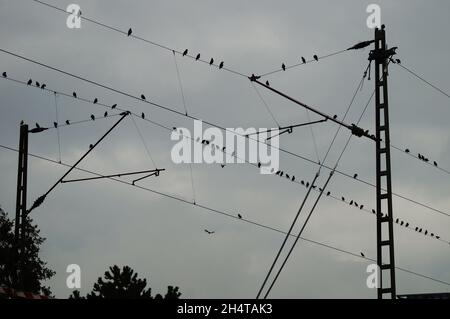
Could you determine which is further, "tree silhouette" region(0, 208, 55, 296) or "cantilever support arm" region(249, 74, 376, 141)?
"tree silhouette" region(0, 208, 55, 296)

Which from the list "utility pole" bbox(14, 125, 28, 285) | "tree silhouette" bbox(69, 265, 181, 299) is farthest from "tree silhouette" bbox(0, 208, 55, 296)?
"utility pole" bbox(14, 125, 28, 285)

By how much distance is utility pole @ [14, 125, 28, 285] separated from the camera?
87.9 ft

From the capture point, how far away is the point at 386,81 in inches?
1131

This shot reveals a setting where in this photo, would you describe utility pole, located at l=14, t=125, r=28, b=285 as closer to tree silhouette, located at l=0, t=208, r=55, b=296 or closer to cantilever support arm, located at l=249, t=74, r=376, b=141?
cantilever support arm, located at l=249, t=74, r=376, b=141

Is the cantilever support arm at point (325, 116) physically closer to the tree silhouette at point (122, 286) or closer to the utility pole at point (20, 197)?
the utility pole at point (20, 197)

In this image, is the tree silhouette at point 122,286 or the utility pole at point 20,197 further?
the tree silhouette at point 122,286

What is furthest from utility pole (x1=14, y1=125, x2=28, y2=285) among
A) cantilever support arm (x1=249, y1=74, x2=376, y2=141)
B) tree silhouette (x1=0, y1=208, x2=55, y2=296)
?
tree silhouette (x1=0, y1=208, x2=55, y2=296)

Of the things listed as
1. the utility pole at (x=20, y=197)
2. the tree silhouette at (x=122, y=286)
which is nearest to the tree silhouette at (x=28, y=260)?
the tree silhouette at (x=122, y=286)

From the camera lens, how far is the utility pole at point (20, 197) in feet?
87.9

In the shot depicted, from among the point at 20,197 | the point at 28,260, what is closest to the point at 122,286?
the point at 28,260
